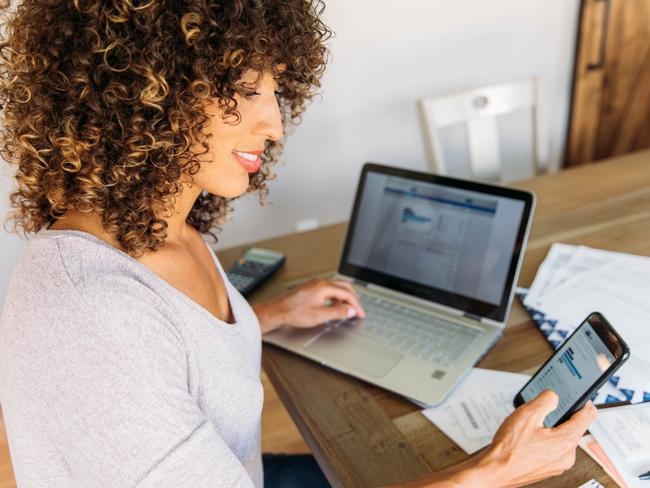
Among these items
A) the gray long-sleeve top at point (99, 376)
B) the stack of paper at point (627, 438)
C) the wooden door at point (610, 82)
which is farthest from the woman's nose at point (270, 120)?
the wooden door at point (610, 82)

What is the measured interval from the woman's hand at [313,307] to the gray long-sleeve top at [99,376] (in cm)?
38

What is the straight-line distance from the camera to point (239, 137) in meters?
0.88

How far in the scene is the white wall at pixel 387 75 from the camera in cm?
209

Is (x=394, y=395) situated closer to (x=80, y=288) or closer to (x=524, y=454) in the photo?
(x=524, y=454)

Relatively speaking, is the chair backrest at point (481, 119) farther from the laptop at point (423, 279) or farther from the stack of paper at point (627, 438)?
the stack of paper at point (627, 438)

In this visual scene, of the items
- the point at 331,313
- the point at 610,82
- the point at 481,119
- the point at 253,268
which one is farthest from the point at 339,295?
the point at 610,82

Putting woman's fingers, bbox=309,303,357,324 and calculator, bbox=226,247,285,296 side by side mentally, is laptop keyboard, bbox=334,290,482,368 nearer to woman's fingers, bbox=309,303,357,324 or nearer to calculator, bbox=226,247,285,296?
woman's fingers, bbox=309,303,357,324

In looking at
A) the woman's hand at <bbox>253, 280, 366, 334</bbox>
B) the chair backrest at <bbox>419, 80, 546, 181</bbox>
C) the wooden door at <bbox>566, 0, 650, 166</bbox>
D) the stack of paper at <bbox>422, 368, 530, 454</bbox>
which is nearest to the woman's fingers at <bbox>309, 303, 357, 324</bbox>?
the woman's hand at <bbox>253, 280, 366, 334</bbox>

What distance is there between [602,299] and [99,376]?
0.87m

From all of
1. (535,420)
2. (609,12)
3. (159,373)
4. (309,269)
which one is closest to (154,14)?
(159,373)

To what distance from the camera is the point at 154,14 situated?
2.39ft

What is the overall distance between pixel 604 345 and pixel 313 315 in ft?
1.64

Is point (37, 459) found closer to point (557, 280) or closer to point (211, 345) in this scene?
point (211, 345)

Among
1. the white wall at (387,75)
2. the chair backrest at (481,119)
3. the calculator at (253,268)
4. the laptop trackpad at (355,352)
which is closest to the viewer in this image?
the laptop trackpad at (355,352)
